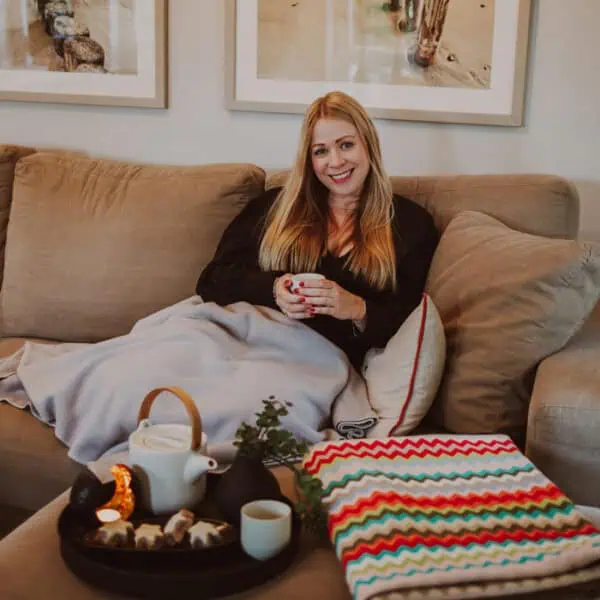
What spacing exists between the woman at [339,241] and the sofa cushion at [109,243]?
14cm

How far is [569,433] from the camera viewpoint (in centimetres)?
159

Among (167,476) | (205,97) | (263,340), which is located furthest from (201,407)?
(205,97)

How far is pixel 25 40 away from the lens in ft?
9.18

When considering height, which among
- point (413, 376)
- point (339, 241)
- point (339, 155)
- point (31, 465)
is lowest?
point (31, 465)

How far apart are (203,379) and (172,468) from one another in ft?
1.77

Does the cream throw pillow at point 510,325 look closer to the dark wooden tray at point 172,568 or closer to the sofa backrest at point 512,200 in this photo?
the sofa backrest at point 512,200

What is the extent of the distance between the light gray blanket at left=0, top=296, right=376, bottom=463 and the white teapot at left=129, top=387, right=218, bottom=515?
37 cm

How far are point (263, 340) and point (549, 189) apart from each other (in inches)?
32.0

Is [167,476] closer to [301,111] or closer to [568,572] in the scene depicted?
[568,572]

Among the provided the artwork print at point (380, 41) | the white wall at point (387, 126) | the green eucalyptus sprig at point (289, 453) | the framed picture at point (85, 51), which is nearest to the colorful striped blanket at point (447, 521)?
the green eucalyptus sprig at point (289, 453)

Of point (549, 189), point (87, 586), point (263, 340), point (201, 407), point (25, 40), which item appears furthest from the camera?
point (25, 40)

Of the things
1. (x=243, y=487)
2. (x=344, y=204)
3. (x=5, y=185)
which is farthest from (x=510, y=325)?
(x=5, y=185)

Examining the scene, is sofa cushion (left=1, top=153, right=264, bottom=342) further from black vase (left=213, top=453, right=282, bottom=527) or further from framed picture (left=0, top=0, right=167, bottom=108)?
black vase (left=213, top=453, right=282, bottom=527)

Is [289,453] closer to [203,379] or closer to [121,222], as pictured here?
[203,379]
